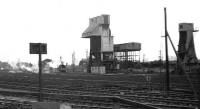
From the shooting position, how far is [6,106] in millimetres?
15398

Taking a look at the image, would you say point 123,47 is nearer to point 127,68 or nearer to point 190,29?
point 127,68

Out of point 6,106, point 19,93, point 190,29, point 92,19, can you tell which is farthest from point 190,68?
point 6,106

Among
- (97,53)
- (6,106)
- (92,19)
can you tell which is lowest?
(6,106)

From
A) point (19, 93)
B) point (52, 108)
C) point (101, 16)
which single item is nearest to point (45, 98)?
point (19, 93)

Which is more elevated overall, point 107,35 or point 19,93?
point 107,35

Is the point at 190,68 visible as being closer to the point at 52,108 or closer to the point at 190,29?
the point at 190,29

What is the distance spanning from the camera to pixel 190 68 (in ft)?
208

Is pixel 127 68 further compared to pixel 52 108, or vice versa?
pixel 127 68

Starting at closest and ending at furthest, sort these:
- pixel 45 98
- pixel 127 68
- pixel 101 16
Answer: pixel 45 98 < pixel 101 16 < pixel 127 68

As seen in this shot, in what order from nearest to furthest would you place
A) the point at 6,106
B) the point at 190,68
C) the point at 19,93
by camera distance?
1. the point at 6,106
2. the point at 19,93
3. the point at 190,68

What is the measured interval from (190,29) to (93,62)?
2520 cm

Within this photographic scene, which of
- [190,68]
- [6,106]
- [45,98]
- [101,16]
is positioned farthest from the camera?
[101,16]

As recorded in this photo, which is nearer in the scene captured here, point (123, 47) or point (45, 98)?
point (45, 98)

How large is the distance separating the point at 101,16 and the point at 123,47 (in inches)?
518
